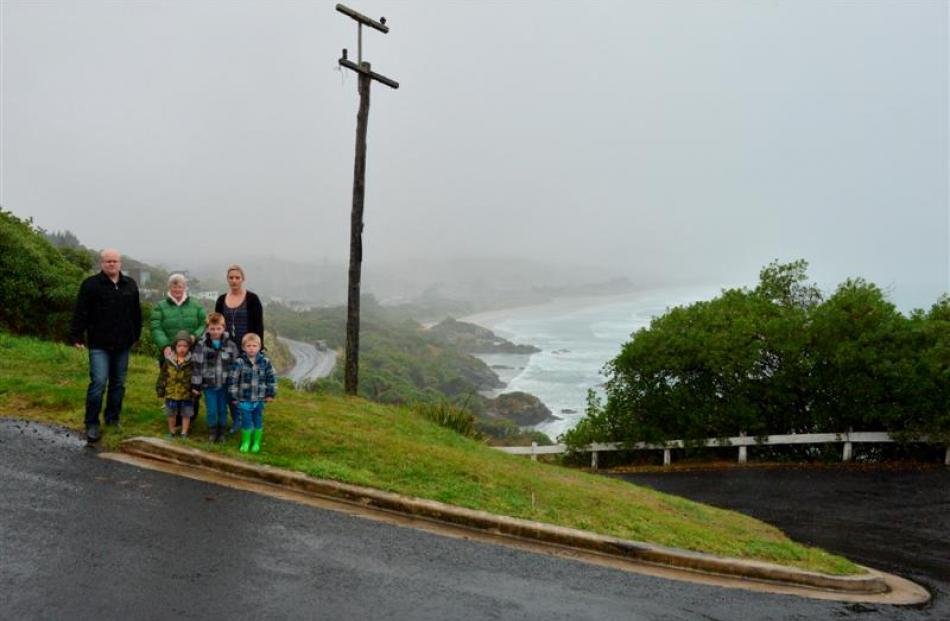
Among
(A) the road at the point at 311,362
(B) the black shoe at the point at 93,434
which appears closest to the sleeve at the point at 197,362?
(B) the black shoe at the point at 93,434

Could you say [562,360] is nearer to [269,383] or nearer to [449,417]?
[449,417]

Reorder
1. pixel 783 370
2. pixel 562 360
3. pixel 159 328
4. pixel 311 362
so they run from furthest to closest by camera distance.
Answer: pixel 562 360 → pixel 311 362 → pixel 783 370 → pixel 159 328

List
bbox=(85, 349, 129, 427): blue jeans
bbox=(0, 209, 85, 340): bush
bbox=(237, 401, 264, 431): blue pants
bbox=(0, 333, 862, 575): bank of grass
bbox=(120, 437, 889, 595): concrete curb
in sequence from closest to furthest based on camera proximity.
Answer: bbox=(120, 437, 889, 595): concrete curb, bbox=(0, 333, 862, 575): bank of grass, bbox=(85, 349, 129, 427): blue jeans, bbox=(237, 401, 264, 431): blue pants, bbox=(0, 209, 85, 340): bush

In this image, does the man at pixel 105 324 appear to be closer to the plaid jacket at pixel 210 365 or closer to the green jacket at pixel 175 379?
the green jacket at pixel 175 379

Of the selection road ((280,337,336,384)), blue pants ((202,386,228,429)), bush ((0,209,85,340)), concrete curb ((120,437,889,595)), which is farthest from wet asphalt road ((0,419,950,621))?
road ((280,337,336,384))

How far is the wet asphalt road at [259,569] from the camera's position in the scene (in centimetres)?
462

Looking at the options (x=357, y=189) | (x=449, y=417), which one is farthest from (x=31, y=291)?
(x=449, y=417)

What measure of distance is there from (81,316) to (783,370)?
52.8ft

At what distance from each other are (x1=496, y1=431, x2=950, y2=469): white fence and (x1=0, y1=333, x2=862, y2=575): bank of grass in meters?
6.47

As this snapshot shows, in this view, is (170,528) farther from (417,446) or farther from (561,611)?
(417,446)

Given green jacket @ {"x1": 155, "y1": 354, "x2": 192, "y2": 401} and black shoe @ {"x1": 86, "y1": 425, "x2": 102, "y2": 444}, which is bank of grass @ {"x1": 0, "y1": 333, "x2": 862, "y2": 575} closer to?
black shoe @ {"x1": 86, "y1": 425, "x2": 102, "y2": 444}

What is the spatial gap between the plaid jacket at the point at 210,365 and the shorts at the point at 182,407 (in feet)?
1.41

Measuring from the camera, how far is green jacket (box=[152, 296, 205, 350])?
8.03m

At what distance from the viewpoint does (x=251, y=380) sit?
789cm
